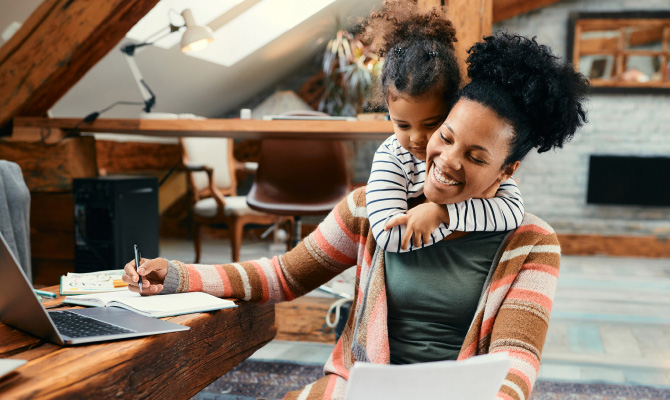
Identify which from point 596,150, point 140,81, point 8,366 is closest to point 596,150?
point 596,150

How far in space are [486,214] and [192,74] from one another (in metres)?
3.49

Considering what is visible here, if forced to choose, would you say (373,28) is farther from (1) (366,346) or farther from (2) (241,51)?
(2) (241,51)

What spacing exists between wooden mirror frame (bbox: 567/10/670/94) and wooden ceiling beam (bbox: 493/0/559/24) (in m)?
0.31

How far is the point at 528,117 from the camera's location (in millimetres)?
833

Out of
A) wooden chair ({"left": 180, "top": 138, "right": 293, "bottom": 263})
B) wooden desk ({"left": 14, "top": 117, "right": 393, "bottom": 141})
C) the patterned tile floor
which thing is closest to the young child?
wooden desk ({"left": 14, "top": 117, "right": 393, "bottom": 141})

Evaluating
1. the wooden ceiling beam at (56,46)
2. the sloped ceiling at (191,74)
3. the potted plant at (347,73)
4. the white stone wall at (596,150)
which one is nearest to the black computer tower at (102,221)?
the wooden ceiling beam at (56,46)

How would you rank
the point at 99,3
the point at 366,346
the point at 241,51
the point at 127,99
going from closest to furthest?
the point at 366,346
the point at 99,3
the point at 127,99
the point at 241,51

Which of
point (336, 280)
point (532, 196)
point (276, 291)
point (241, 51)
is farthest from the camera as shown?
point (532, 196)

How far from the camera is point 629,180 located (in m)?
4.91

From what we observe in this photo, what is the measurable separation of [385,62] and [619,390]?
1.59 metres

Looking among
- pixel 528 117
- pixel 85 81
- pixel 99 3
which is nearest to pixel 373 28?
pixel 528 117

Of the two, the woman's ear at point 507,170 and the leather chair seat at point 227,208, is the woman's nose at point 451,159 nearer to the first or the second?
the woman's ear at point 507,170

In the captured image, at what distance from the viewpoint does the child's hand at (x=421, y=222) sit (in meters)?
0.84

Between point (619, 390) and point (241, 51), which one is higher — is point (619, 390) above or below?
below
